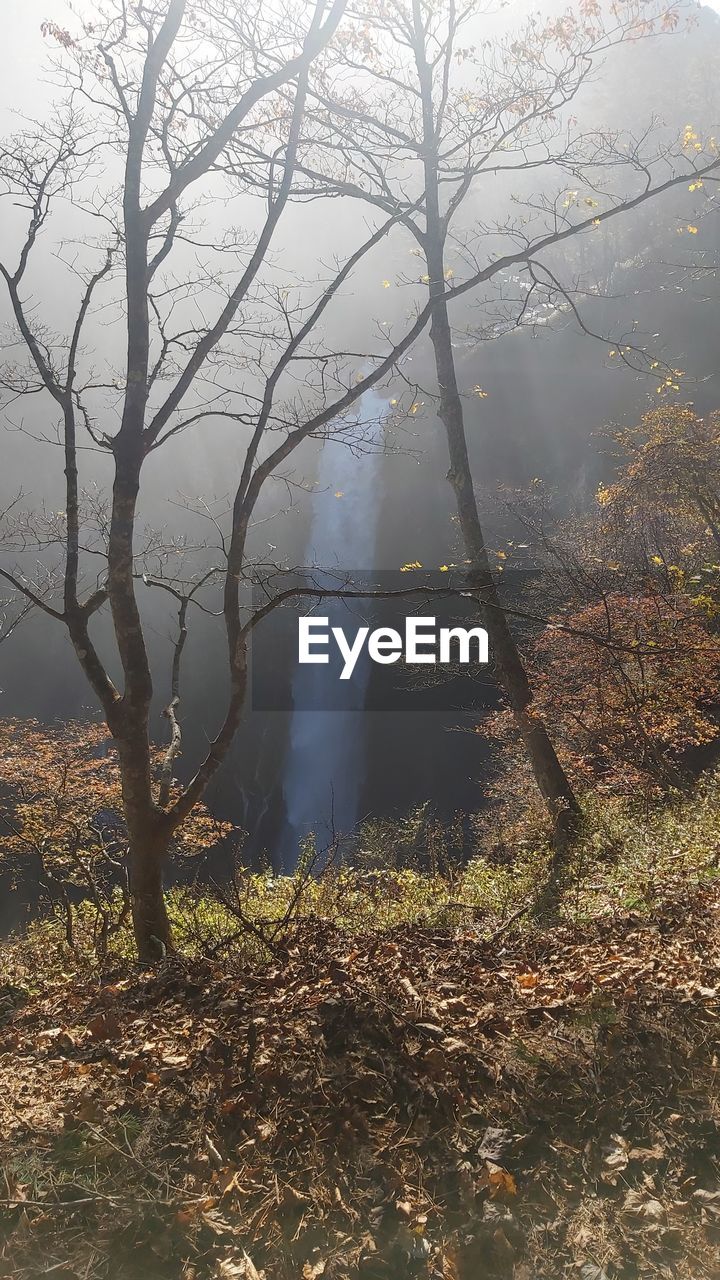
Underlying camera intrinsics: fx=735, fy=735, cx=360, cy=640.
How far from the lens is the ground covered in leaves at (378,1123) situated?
213 cm

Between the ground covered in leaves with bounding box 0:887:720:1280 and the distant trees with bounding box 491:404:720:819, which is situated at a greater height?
the distant trees with bounding box 491:404:720:819

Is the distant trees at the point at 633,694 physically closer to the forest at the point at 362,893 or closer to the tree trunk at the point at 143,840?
the forest at the point at 362,893

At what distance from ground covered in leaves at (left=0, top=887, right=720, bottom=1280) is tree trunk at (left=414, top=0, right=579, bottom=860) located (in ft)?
14.8

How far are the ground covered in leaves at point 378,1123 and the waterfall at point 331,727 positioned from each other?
21.6 m

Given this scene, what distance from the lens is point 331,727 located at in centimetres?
2872

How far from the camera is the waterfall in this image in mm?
27000

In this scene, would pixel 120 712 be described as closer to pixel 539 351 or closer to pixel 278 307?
pixel 278 307

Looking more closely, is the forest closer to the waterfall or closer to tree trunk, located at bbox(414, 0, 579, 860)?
tree trunk, located at bbox(414, 0, 579, 860)

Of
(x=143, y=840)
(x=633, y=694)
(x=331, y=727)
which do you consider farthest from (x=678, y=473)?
(x=331, y=727)

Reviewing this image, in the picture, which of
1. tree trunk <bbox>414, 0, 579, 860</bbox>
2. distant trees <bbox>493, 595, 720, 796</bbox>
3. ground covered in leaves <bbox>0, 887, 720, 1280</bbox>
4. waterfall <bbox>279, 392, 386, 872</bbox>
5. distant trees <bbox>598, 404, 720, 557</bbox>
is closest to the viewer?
ground covered in leaves <bbox>0, 887, 720, 1280</bbox>

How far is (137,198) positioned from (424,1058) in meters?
5.34

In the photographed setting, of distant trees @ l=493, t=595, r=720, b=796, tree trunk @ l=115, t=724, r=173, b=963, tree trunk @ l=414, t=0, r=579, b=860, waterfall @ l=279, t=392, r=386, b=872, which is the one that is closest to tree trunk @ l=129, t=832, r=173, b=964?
tree trunk @ l=115, t=724, r=173, b=963

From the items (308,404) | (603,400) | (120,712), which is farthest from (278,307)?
(603,400)

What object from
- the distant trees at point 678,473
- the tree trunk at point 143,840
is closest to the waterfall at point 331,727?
the distant trees at point 678,473
